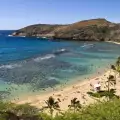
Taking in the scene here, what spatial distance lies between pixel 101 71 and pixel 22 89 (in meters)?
20.1

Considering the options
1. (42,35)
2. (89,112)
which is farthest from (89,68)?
(42,35)

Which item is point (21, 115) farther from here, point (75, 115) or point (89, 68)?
point (89, 68)

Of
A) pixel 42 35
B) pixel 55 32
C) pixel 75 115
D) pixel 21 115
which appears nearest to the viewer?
pixel 75 115

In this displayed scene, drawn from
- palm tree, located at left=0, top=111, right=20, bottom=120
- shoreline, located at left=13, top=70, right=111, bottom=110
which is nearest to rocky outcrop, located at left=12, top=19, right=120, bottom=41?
shoreline, located at left=13, top=70, right=111, bottom=110

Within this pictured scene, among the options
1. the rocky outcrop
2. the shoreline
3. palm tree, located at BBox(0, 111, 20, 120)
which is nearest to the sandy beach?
the shoreline

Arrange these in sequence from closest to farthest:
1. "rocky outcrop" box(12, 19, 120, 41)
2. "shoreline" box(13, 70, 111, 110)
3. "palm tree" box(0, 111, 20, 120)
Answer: "palm tree" box(0, 111, 20, 120)
"shoreline" box(13, 70, 111, 110)
"rocky outcrop" box(12, 19, 120, 41)

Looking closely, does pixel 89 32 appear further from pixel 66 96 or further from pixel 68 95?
pixel 66 96

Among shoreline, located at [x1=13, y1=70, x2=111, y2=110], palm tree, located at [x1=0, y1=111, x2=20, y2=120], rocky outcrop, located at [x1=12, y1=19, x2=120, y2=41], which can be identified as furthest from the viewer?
rocky outcrop, located at [x1=12, y1=19, x2=120, y2=41]

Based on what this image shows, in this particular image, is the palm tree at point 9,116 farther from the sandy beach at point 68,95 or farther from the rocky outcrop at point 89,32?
the rocky outcrop at point 89,32

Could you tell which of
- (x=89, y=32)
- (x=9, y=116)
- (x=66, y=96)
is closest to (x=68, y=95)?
(x=66, y=96)

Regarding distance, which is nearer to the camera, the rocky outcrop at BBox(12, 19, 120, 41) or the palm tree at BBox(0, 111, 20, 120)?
the palm tree at BBox(0, 111, 20, 120)

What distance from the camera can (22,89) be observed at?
41188 millimetres

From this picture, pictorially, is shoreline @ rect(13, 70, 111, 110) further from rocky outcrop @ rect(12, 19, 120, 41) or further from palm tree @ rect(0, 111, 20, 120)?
rocky outcrop @ rect(12, 19, 120, 41)

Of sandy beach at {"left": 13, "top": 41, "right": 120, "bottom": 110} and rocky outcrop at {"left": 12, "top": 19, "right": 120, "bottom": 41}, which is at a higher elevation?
rocky outcrop at {"left": 12, "top": 19, "right": 120, "bottom": 41}
